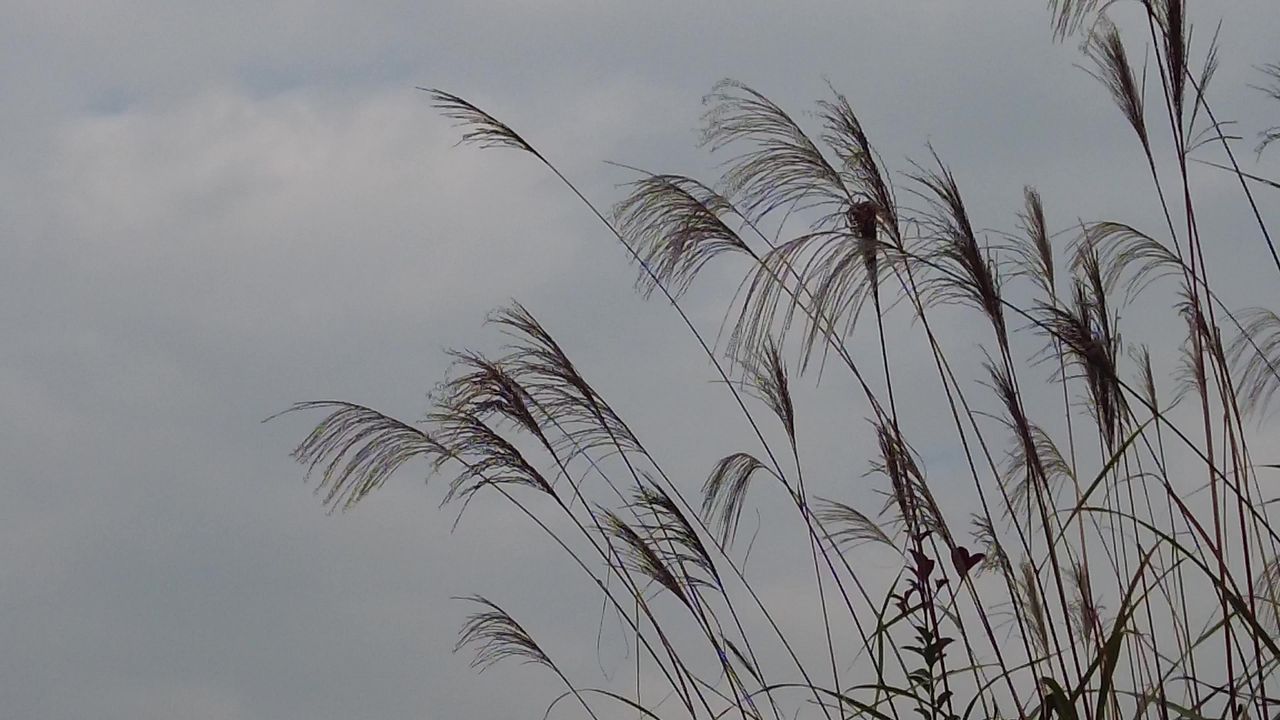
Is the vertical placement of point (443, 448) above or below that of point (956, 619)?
above

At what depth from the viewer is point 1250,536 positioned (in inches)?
108

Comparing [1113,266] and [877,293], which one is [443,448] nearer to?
[877,293]

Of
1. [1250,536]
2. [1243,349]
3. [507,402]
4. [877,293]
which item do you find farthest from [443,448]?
[1243,349]

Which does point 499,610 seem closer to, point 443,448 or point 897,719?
point 443,448

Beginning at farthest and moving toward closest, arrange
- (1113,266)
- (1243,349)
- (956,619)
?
(1243,349), (1113,266), (956,619)

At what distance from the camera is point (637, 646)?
9.53ft

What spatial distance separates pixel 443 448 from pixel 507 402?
15 cm

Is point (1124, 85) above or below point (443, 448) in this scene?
above

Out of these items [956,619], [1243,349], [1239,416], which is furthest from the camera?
[1243,349]

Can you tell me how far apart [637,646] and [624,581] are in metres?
0.14

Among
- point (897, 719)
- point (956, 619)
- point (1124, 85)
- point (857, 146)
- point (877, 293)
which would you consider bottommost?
point (897, 719)

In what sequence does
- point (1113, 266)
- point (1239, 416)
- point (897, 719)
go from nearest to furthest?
point (897, 719) → point (1239, 416) → point (1113, 266)

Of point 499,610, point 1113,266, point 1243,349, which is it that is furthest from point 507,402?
point 1243,349

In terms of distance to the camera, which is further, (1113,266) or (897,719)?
(1113,266)
